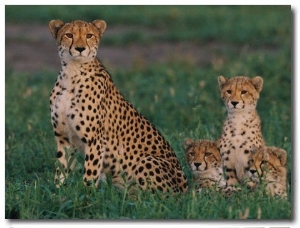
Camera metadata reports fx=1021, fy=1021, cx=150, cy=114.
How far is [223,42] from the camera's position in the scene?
1118 cm

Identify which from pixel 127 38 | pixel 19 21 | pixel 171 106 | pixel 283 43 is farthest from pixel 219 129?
pixel 19 21

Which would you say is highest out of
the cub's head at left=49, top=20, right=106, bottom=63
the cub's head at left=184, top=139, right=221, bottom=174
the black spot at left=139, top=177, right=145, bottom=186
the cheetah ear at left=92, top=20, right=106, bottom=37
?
the cheetah ear at left=92, top=20, right=106, bottom=37

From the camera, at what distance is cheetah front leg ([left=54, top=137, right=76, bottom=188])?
5500 mm

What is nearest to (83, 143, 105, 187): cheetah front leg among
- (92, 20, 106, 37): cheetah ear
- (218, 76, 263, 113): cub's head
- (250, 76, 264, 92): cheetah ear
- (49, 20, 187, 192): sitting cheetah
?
(49, 20, 187, 192): sitting cheetah

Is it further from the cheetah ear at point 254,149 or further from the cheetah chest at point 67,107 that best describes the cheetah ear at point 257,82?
the cheetah chest at point 67,107

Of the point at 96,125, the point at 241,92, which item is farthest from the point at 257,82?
the point at 96,125

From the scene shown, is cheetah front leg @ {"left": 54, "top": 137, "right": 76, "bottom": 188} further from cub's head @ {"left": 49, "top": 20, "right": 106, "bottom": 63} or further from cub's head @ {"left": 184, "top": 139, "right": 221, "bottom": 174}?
cub's head @ {"left": 184, "top": 139, "right": 221, "bottom": 174}

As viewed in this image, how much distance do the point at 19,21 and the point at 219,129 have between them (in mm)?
5173

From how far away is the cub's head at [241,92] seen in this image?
539 centimetres

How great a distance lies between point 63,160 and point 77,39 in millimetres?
693

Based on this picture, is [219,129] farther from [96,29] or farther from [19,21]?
[19,21]

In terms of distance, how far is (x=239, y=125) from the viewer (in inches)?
216

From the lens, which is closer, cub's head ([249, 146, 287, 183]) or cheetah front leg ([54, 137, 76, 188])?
cub's head ([249, 146, 287, 183])

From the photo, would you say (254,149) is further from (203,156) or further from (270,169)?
(203,156)
